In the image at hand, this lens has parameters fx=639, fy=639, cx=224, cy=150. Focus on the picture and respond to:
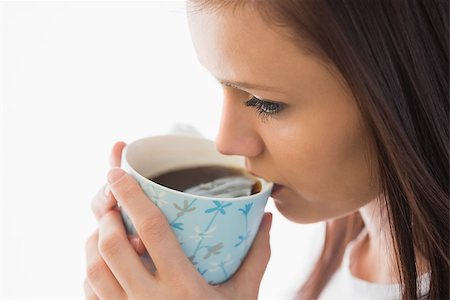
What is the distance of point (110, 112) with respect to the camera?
141 cm

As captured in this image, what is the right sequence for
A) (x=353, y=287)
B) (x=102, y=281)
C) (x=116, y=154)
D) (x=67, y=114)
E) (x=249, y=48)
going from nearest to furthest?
(x=249, y=48) → (x=102, y=281) → (x=116, y=154) → (x=353, y=287) → (x=67, y=114)

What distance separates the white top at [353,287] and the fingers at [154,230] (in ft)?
1.25

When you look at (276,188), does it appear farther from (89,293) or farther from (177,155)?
(89,293)

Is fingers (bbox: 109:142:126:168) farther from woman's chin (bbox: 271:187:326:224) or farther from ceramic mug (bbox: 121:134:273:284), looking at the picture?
woman's chin (bbox: 271:187:326:224)

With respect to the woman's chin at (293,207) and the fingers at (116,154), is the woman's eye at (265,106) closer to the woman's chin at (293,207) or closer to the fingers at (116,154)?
the woman's chin at (293,207)

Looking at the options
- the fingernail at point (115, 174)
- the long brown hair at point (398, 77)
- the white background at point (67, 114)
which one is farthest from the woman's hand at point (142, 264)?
the white background at point (67, 114)

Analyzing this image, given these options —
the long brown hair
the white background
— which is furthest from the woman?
the white background

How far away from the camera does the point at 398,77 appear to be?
78 centimetres

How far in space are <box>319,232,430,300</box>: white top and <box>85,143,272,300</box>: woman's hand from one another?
10.4 inches

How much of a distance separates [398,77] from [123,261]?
424mm

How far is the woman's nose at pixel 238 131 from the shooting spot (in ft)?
2.84

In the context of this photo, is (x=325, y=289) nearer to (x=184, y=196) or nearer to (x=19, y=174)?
(x=184, y=196)

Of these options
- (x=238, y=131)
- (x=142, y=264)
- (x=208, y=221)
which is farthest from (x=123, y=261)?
(x=238, y=131)

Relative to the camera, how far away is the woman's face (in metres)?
0.77
